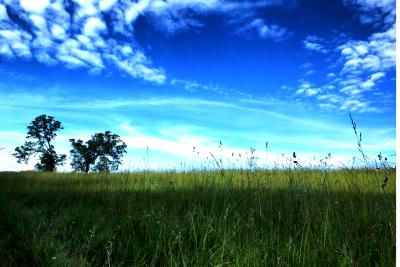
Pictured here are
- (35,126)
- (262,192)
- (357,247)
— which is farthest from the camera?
(35,126)

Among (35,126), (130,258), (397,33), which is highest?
(35,126)

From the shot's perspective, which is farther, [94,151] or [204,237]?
[94,151]

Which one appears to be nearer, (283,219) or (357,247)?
(357,247)

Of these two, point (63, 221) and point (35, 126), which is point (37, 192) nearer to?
point (63, 221)

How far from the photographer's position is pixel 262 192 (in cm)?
802

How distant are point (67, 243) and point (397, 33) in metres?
4.35

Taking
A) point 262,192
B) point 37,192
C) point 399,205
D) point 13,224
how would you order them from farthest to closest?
point 37,192
point 262,192
point 13,224
point 399,205

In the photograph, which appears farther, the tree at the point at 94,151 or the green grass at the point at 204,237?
the tree at the point at 94,151

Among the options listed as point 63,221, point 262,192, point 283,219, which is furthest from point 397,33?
point 262,192

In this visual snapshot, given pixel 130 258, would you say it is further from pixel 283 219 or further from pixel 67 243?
pixel 283 219

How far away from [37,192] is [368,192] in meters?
7.94

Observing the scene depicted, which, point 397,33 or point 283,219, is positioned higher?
point 397,33

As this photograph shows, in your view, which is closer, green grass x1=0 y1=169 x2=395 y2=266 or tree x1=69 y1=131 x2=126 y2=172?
green grass x1=0 y1=169 x2=395 y2=266

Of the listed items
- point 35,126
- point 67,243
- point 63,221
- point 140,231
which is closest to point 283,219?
point 140,231
